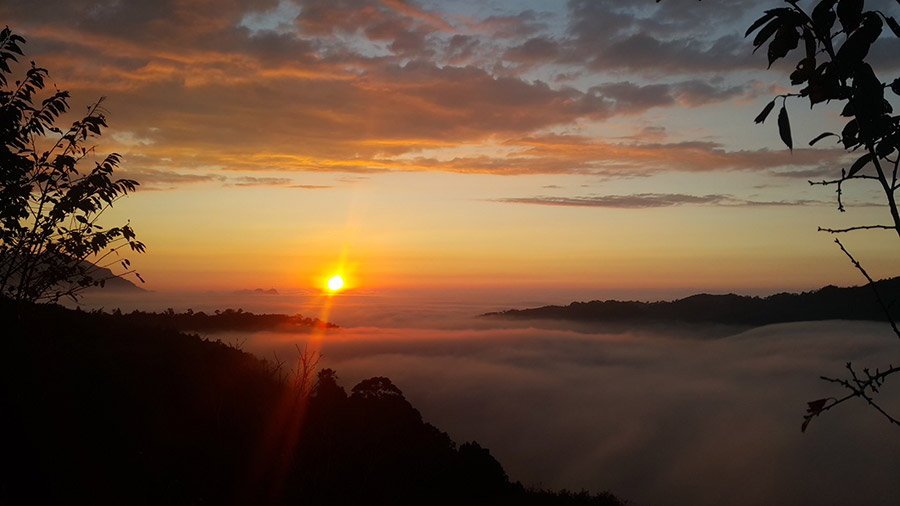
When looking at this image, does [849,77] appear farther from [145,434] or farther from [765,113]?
[145,434]

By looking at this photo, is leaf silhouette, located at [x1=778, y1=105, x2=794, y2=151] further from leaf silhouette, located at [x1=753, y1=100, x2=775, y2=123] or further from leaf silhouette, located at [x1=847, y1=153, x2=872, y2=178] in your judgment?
leaf silhouette, located at [x1=847, y1=153, x2=872, y2=178]

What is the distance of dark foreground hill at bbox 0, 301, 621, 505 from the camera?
332 inches

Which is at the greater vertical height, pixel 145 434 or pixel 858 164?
pixel 858 164

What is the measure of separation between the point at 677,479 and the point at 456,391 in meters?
70.0

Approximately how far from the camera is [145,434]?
10836 mm

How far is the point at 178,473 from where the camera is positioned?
31.6 ft

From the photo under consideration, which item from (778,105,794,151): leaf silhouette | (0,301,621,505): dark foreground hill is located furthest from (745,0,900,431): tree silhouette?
(0,301,621,505): dark foreground hill

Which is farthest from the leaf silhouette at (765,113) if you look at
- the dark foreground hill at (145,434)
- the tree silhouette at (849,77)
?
the dark foreground hill at (145,434)

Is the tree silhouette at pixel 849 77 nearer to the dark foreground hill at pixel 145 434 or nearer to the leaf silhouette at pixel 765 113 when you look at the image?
the leaf silhouette at pixel 765 113

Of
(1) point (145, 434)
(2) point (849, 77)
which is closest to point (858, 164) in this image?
(2) point (849, 77)

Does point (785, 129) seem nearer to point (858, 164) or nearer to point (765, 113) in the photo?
point (765, 113)

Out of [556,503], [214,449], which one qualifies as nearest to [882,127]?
[214,449]

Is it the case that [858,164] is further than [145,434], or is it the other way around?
[145,434]

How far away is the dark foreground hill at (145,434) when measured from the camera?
843cm
